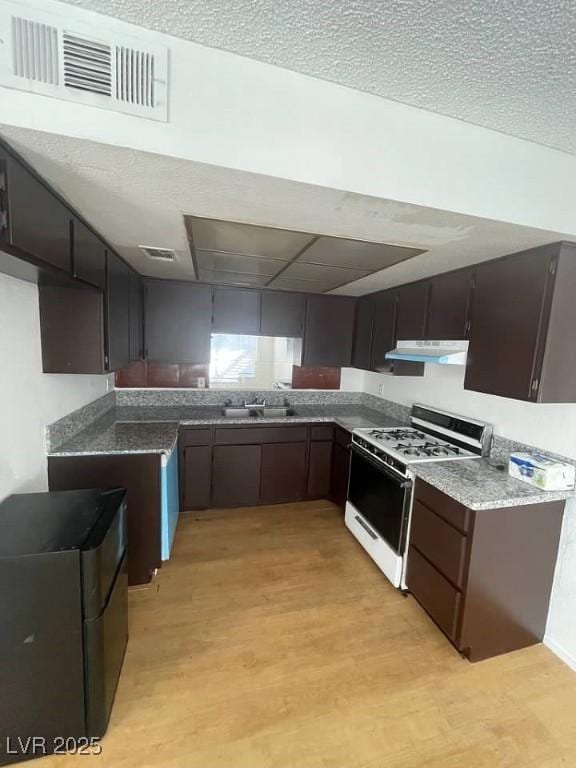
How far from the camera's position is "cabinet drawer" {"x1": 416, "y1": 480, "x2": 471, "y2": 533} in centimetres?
173

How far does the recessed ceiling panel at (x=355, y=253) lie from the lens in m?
1.83

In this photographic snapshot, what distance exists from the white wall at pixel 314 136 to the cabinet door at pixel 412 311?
3.74ft

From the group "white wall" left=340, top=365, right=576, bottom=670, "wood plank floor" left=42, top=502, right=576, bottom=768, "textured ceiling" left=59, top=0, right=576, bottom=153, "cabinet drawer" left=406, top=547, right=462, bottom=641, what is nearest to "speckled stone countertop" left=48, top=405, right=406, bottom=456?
"white wall" left=340, top=365, right=576, bottom=670

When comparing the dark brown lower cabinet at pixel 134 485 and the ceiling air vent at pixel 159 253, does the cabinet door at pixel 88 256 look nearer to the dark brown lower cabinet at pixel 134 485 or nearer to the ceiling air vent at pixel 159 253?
the ceiling air vent at pixel 159 253

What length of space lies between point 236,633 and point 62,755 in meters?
0.85

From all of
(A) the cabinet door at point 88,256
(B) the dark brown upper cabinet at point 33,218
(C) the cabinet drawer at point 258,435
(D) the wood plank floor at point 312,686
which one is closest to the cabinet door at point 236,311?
(C) the cabinet drawer at point 258,435

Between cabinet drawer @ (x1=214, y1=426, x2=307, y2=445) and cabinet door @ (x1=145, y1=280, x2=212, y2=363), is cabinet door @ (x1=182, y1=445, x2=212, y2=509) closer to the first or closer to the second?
cabinet drawer @ (x1=214, y1=426, x2=307, y2=445)

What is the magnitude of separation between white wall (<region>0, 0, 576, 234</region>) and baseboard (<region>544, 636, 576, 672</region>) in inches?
89.2

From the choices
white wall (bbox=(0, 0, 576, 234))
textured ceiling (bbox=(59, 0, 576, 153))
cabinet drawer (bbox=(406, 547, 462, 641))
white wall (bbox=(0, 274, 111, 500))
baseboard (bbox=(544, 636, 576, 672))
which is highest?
textured ceiling (bbox=(59, 0, 576, 153))

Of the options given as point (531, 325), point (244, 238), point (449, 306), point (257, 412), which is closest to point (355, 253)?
point (244, 238)

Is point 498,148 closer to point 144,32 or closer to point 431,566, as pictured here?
point 144,32

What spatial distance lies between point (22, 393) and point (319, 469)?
2.50m

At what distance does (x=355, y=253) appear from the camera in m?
2.00

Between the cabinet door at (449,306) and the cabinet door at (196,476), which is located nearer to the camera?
the cabinet door at (449,306)
